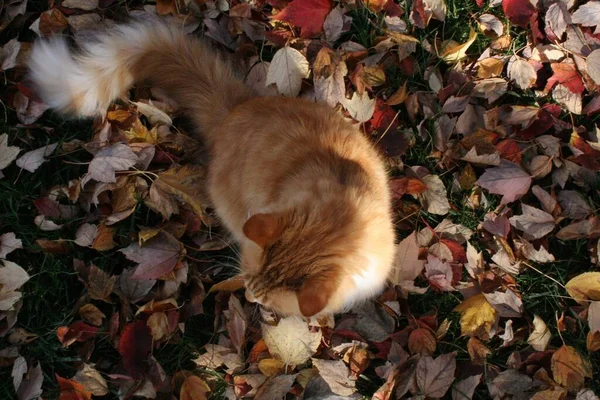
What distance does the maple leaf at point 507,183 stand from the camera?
2625 millimetres

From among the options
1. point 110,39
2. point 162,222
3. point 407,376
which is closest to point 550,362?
point 407,376

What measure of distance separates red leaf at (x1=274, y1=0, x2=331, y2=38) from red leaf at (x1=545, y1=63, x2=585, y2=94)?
129 centimetres

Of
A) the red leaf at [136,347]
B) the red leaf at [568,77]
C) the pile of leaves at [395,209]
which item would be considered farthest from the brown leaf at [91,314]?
the red leaf at [568,77]

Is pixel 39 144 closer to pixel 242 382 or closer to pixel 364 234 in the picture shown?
pixel 242 382

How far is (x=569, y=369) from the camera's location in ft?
7.97

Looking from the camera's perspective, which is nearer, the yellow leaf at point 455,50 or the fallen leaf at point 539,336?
the fallen leaf at point 539,336

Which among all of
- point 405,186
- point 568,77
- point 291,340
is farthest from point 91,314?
point 568,77

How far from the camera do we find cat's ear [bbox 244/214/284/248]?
178 centimetres

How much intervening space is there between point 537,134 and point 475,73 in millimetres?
478

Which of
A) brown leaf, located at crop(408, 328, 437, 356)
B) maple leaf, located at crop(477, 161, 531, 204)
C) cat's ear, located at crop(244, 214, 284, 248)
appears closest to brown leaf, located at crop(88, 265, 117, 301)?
cat's ear, located at crop(244, 214, 284, 248)

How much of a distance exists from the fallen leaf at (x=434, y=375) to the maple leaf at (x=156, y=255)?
4.18 ft

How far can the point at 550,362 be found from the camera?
246cm

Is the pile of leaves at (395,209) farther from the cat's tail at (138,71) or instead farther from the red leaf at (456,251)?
the cat's tail at (138,71)

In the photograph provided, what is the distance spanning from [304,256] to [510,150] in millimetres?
1445
